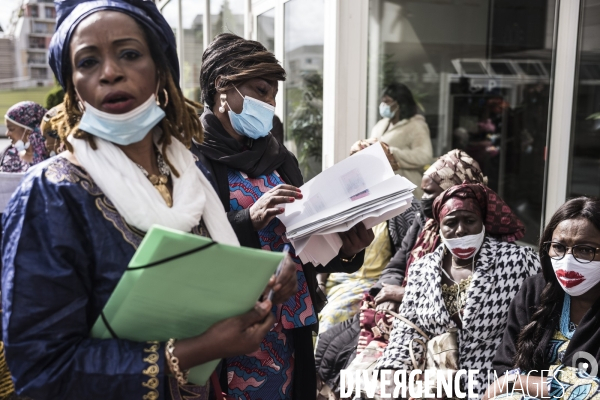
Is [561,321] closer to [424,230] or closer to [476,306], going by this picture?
[476,306]

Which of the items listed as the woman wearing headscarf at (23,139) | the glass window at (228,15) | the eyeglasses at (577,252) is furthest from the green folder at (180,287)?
the glass window at (228,15)

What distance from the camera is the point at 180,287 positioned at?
44.5 inches

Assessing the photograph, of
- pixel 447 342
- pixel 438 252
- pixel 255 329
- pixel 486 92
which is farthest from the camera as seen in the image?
pixel 486 92

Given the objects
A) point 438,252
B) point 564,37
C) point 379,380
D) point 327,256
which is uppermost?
point 564,37

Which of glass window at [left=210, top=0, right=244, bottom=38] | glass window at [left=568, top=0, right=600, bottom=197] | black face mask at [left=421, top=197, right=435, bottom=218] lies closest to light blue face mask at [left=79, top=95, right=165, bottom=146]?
black face mask at [left=421, top=197, right=435, bottom=218]

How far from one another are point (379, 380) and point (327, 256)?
53.6 inches

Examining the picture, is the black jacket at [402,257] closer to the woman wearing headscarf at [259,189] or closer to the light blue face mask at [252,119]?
the woman wearing headscarf at [259,189]

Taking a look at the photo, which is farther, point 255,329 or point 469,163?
point 469,163

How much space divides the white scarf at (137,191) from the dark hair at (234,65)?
852mm

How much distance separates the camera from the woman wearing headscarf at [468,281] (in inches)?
111

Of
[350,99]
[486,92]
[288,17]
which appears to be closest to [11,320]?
[350,99]

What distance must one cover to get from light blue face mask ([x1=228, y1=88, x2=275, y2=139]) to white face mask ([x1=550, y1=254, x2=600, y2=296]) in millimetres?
1375

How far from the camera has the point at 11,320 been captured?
3.63 ft

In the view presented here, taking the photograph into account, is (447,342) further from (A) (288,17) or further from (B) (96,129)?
(A) (288,17)
